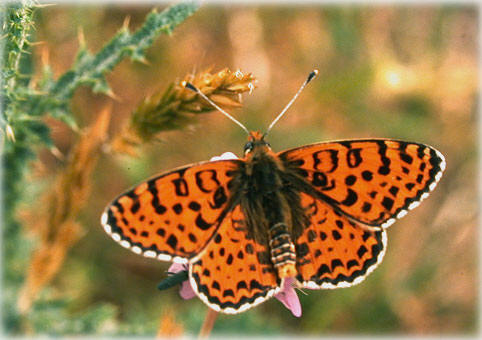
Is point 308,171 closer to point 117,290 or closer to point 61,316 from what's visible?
point 61,316

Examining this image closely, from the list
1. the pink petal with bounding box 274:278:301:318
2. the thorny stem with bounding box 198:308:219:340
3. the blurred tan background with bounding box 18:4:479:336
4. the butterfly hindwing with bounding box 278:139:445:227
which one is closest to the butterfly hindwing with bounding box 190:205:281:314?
the pink petal with bounding box 274:278:301:318

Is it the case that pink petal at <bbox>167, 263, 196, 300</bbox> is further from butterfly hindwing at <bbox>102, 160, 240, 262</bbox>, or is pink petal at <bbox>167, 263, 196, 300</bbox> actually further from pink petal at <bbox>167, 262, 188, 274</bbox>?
butterfly hindwing at <bbox>102, 160, 240, 262</bbox>

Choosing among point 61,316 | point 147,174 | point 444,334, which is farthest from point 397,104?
point 61,316

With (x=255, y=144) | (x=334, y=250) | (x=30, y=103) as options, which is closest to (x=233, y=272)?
(x=334, y=250)

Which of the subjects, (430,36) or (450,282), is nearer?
(450,282)

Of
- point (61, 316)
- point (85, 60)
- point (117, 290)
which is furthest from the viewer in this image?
point (117, 290)

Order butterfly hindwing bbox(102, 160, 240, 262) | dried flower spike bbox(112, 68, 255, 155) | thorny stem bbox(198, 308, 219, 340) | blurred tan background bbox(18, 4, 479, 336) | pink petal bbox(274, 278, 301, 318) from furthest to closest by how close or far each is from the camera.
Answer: blurred tan background bbox(18, 4, 479, 336) < thorny stem bbox(198, 308, 219, 340) < pink petal bbox(274, 278, 301, 318) < dried flower spike bbox(112, 68, 255, 155) < butterfly hindwing bbox(102, 160, 240, 262)
